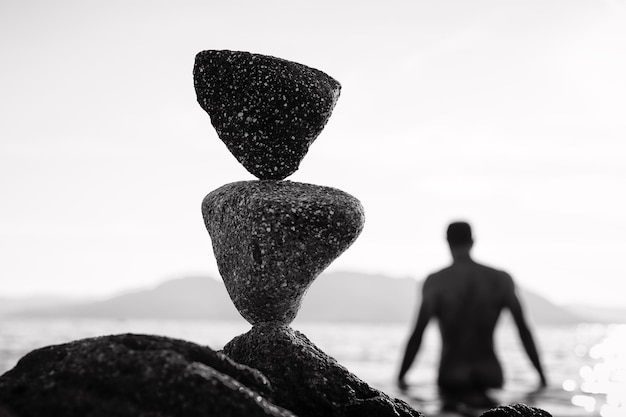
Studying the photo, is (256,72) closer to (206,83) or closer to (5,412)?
(206,83)

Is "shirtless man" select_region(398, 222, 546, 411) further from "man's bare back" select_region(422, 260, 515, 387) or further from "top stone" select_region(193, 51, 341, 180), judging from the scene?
"top stone" select_region(193, 51, 341, 180)

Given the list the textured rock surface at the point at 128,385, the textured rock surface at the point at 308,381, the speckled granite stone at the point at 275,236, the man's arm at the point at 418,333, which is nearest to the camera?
the textured rock surface at the point at 128,385

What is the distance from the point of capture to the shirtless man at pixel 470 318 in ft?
29.9

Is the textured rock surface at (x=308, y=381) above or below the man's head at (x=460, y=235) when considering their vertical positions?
below

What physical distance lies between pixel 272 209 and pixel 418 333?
5113mm

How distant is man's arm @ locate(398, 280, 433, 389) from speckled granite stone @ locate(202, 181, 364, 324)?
4.34 m

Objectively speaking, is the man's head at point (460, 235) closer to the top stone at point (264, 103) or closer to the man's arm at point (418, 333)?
the man's arm at point (418, 333)

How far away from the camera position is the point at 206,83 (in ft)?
18.0

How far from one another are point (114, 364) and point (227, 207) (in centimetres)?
193

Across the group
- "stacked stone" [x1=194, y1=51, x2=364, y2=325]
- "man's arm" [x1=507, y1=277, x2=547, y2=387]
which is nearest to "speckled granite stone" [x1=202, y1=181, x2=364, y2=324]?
"stacked stone" [x1=194, y1=51, x2=364, y2=325]

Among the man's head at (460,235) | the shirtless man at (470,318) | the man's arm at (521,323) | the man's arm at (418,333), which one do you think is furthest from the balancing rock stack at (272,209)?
the man's arm at (521,323)

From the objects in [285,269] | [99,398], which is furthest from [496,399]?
[99,398]

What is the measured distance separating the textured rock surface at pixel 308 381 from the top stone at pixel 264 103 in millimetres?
1471

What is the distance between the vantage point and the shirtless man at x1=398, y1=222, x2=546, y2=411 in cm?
911
